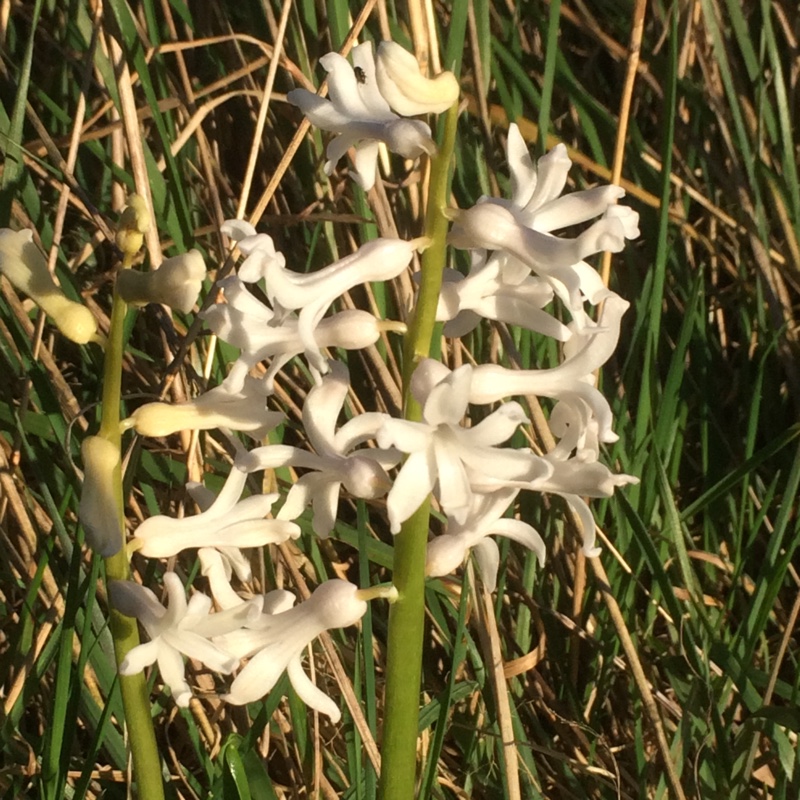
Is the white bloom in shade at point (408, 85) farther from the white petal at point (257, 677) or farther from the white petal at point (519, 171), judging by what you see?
the white petal at point (257, 677)

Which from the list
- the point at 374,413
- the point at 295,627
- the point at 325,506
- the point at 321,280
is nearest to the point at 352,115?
the point at 321,280

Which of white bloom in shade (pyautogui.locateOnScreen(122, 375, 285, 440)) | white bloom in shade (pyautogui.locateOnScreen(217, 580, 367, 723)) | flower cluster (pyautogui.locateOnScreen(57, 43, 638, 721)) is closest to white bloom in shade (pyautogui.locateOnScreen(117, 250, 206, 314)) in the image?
flower cluster (pyautogui.locateOnScreen(57, 43, 638, 721))

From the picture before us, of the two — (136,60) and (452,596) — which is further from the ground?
(136,60)

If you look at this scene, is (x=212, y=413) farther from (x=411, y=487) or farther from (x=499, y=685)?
(x=499, y=685)

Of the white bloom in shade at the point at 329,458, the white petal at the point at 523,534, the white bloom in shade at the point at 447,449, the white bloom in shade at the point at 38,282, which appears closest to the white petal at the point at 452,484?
the white bloom in shade at the point at 447,449

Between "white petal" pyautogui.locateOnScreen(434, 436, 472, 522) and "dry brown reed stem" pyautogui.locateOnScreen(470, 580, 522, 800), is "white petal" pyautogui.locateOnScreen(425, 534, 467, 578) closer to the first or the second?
"white petal" pyautogui.locateOnScreen(434, 436, 472, 522)

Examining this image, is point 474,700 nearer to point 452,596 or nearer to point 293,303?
point 452,596

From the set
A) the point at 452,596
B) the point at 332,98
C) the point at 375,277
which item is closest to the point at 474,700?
the point at 452,596
